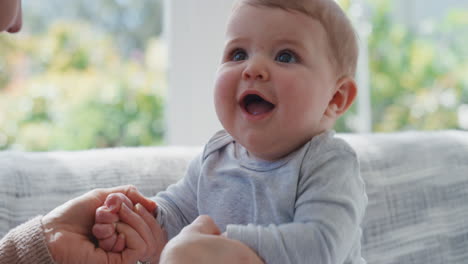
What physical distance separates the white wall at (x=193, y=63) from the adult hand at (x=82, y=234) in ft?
3.23

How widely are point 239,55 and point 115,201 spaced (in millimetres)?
317

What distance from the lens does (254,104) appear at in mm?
838

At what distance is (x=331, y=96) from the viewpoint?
2.87 feet

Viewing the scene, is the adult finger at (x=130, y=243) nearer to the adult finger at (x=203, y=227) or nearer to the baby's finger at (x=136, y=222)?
the baby's finger at (x=136, y=222)

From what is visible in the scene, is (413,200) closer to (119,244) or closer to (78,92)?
(119,244)

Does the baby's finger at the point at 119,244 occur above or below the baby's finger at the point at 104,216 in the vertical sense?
below

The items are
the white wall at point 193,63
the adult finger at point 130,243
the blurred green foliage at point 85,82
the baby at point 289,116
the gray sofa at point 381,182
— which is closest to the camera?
the baby at point 289,116

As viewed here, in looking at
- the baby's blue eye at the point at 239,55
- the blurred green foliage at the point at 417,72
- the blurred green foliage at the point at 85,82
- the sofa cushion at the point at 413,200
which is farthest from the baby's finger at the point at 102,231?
the blurred green foliage at the point at 417,72

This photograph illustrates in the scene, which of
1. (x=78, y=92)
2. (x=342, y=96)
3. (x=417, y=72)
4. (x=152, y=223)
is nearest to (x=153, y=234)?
(x=152, y=223)

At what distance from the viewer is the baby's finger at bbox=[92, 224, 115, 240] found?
0.87m

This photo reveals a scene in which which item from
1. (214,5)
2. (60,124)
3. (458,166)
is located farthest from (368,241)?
(60,124)

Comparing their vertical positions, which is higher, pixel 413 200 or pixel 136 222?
pixel 136 222

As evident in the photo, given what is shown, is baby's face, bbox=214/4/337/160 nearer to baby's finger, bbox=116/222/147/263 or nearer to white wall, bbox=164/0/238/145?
baby's finger, bbox=116/222/147/263

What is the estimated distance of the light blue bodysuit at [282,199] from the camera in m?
0.70
